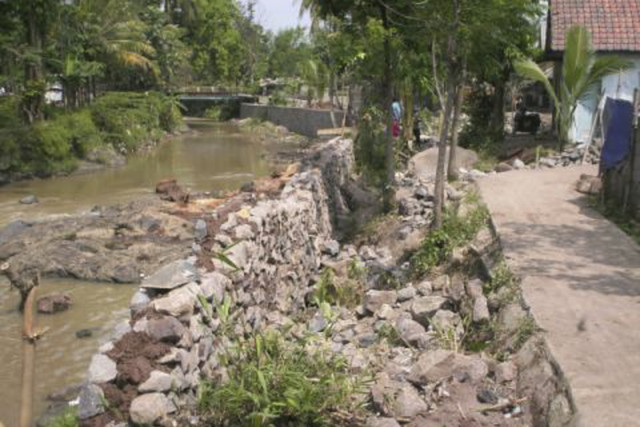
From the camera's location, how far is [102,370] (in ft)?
17.4

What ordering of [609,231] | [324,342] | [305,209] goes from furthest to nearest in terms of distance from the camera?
[305,209] → [609,231] → [324,342]

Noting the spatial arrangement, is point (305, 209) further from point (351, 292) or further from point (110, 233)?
point (110, 233)

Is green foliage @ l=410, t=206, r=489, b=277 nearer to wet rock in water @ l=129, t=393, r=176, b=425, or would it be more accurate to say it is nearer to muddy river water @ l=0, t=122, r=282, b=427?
muddy river water @ l=0, t=122, r=282, b=427

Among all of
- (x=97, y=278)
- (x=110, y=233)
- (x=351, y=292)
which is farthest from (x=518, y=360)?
(x=110, y=233)

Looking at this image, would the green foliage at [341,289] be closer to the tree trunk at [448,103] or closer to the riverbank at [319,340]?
the riverbank at [319,340]

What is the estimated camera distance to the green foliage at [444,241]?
10.1 meters

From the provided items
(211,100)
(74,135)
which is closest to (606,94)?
(74,135)

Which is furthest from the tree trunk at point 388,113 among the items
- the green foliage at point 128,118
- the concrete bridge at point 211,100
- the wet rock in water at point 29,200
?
the concrete bridge at point 211,100

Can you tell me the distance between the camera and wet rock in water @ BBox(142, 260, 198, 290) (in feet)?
21.2

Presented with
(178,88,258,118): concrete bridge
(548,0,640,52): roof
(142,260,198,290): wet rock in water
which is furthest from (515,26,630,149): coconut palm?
(178,88,258,118): concrete bridge

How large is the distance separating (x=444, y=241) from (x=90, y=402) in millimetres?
6334

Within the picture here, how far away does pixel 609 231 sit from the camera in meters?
9.88

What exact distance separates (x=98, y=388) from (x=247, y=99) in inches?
1987

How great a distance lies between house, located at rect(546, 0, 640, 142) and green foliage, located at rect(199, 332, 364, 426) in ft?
44.9
